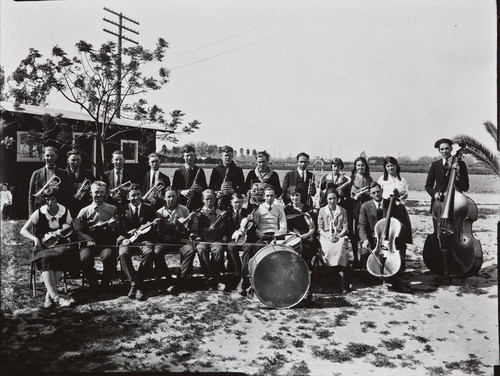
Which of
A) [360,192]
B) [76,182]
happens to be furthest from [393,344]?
[76,182]

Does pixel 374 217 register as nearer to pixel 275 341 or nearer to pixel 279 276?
pixel 279 276

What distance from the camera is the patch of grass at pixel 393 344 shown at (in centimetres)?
426

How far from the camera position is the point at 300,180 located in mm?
7012

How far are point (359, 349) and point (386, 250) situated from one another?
2136 mm

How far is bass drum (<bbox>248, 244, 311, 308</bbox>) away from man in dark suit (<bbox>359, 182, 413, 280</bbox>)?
146 centimetres

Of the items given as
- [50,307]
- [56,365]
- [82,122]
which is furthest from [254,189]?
[82,122]

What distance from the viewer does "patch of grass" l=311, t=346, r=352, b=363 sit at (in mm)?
4008

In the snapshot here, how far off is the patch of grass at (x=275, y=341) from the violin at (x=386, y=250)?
2209mm

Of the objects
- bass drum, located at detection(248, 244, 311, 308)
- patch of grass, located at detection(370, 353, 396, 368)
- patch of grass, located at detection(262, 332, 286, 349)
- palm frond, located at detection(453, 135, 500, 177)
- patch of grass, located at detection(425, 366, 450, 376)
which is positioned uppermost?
palm frond, located at detection(453, 135, 500, 177)

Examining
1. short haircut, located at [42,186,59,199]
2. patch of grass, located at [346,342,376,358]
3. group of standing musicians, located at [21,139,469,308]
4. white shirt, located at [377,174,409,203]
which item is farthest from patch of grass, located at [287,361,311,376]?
short haircut, located at [42,186,59,199]

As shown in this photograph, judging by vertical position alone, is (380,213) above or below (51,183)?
below

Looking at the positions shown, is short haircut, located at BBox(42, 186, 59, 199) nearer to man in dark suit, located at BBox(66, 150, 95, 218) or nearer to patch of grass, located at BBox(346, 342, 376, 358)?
man in dark suit, located at BBox(66, 150, 95, 218)

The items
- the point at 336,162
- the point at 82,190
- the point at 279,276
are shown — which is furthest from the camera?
the point at 336,162

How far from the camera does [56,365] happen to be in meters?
3.73
